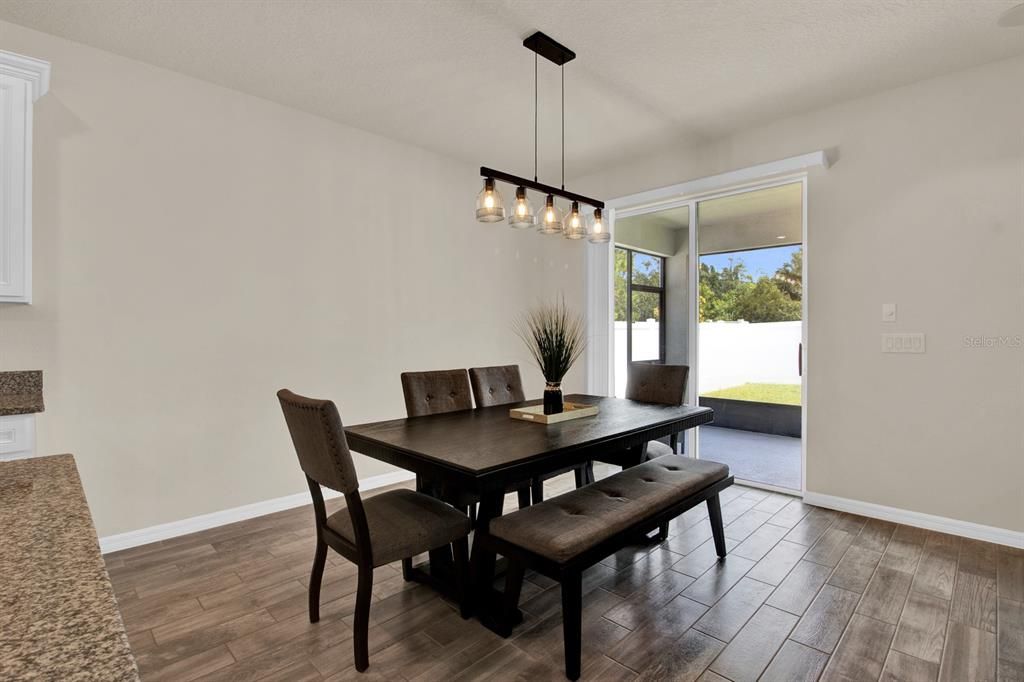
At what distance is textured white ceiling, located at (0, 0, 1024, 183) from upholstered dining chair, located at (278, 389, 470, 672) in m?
1.93

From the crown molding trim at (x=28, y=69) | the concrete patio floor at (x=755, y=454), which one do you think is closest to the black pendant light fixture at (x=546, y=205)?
the crown molding trim at (x=28, y=69)

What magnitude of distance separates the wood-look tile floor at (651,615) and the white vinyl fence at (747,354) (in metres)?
1.26

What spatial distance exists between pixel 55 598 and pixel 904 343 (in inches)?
155

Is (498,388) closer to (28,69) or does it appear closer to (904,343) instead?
(904,343)

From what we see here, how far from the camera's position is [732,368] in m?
4.02

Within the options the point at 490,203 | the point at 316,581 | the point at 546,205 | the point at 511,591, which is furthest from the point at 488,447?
the point at 546,205

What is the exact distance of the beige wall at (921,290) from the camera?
9.25ft

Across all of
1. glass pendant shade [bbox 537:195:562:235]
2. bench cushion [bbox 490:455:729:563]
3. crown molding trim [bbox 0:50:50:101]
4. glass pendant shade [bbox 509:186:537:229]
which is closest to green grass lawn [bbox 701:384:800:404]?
bench cushion [bbox 490:455:729:563]

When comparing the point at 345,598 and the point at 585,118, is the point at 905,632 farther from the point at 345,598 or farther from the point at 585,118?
the point at 585,118

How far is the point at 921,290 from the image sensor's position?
3.07 metres

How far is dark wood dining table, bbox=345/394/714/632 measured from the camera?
1800mm

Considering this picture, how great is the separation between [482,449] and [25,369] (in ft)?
7.92

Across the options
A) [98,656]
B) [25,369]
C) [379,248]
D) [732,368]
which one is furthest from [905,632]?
[25,369]

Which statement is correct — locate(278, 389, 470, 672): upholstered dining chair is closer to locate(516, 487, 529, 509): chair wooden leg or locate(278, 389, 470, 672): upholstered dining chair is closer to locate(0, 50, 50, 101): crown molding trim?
locate(516, 487, 529, 509): chair wooden leg
